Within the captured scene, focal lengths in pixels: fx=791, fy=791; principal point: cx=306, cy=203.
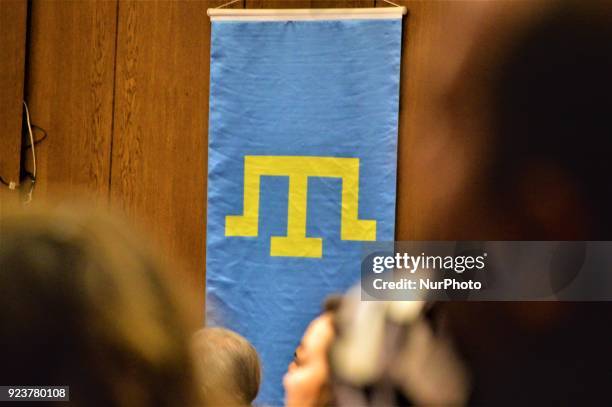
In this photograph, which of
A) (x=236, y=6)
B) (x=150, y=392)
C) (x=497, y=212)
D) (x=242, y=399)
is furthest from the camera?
(x=236, y=6)

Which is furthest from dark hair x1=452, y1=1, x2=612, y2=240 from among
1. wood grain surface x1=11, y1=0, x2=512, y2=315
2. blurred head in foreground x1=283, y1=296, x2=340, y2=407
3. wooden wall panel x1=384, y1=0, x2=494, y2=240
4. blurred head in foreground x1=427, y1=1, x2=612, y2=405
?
blurred head in foreground x1=283, y1=296, x2=340, y2=407

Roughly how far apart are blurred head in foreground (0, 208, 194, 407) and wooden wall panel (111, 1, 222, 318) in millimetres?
2954

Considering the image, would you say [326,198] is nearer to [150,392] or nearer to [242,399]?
[242,399]

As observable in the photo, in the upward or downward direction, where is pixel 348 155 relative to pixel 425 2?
downward

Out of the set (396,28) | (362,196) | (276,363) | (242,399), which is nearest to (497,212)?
(362,196)

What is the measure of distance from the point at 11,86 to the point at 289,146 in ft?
4.30

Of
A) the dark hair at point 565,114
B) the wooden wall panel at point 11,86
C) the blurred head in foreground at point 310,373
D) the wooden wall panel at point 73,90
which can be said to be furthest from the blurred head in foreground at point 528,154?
the wooden wall panel at point 11,86

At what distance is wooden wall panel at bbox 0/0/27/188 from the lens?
354cm

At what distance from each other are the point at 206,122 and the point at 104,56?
0.57 metres

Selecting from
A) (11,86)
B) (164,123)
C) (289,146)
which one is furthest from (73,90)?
(289,146)

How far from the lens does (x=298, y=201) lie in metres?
3.29

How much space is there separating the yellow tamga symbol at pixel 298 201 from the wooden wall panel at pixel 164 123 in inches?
9.2

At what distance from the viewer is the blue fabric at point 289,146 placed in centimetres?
324

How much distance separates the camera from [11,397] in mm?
495
